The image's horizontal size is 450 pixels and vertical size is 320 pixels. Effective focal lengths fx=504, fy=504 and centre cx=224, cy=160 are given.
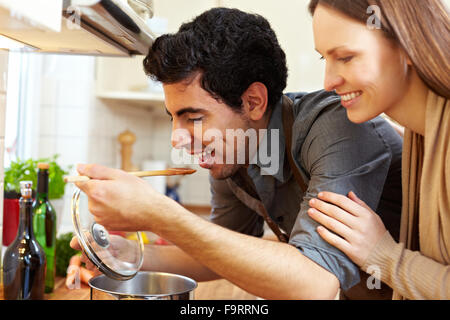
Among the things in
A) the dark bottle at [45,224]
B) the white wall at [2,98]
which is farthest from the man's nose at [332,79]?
the dark bottle at [45,224]

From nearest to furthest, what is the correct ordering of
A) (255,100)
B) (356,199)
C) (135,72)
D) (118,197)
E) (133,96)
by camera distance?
(118,197) < (356,199) < (255,100) < (133,96) < (135,72)

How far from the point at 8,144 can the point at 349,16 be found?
1.52 meters

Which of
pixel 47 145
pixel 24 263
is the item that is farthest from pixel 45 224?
pixel 47 145

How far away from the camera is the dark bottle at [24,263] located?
0.97 meters

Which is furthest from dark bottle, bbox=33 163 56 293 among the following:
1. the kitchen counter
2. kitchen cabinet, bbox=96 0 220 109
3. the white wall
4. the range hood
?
kitchen cabinet, bbox=96 0 220 109

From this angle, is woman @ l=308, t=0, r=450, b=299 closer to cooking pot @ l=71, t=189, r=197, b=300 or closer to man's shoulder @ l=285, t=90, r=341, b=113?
man's shoulder @ l=285, t=90, r=341, b=113

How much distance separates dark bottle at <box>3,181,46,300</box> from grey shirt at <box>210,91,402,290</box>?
0.46 m

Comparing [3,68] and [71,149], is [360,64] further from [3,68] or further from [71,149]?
[71,149]

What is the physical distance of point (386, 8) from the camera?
0.72 meters

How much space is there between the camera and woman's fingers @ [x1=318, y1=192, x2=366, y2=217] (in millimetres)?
775

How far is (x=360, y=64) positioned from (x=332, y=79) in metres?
0.05

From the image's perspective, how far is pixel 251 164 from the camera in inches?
42.9

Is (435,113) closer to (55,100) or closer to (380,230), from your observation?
(380,230)
